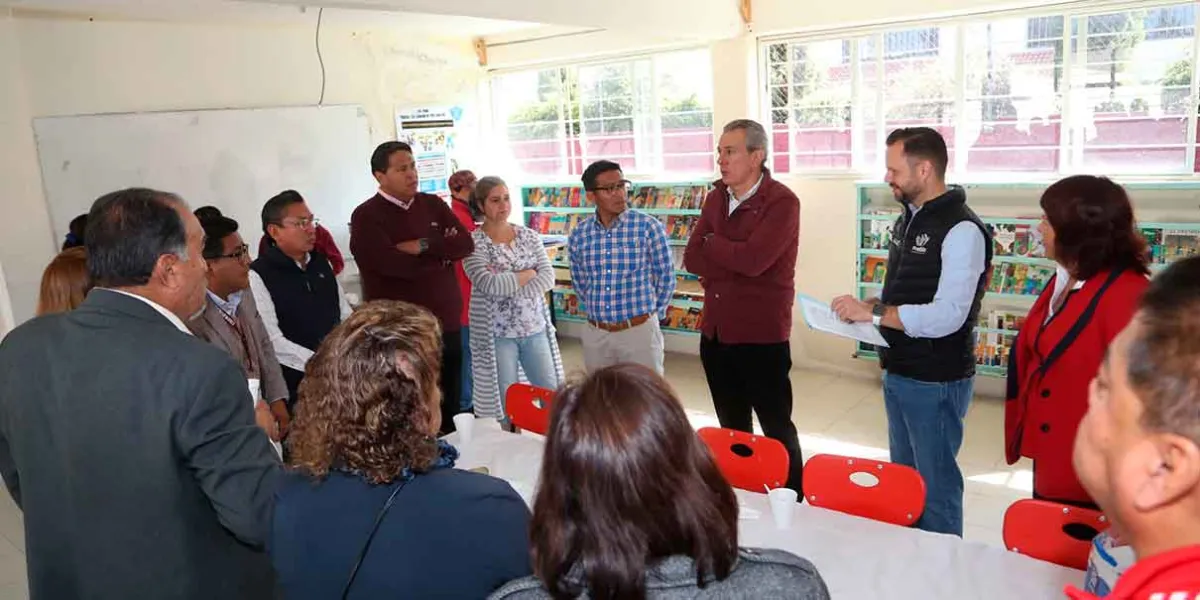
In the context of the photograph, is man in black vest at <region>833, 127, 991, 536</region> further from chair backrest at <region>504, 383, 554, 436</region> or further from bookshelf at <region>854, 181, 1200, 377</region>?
bookshelf at <region>854, 181, 1200, 377</region>

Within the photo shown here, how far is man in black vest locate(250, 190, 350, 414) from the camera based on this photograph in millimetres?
3035

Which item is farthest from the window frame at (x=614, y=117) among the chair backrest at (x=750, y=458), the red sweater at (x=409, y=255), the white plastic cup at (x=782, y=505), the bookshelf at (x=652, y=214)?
the white plastic cup at (x=782, y=505)

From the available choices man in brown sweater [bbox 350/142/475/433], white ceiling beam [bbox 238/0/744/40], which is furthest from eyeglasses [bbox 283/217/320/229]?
white ceiling beam [bbox 238/0/744/40]

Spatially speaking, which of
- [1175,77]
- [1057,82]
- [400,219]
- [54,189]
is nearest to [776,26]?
[1057,82]

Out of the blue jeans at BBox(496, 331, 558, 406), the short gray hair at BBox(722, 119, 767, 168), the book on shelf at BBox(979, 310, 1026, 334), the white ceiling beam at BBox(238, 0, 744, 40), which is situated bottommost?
the book on shelf at BBox(979, 310, 1026, 334)

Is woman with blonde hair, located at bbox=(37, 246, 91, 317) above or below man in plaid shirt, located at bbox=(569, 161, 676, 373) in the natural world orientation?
above

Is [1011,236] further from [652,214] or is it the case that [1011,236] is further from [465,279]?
[465,279]

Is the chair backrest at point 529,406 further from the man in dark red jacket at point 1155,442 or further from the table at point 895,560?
the man in dark red jacket at point 1155,442

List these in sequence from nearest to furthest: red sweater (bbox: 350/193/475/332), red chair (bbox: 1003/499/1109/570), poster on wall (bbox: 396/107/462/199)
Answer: red chair (bbox: 1003/499/1109/570) < red sweater (bbox: 350/193/475/332) < poster on wall (bbox: 396/107/462/199)

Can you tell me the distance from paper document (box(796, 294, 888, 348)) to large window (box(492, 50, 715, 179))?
3392mm

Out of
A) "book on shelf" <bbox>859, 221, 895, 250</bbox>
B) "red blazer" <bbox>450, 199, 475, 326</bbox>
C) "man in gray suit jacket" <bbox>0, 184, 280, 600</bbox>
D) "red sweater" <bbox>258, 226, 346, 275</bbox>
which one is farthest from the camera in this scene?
"book on shelf" <bbox>859, 221, 895, 250</bbox>

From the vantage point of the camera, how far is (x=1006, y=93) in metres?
4.80

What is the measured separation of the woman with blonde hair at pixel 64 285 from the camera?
6.57ft

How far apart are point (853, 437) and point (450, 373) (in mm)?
2270
